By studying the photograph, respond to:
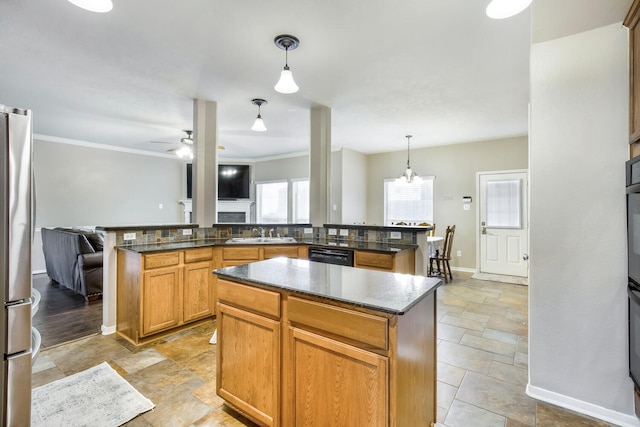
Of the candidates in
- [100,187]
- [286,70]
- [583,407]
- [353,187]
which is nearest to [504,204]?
[353,187]

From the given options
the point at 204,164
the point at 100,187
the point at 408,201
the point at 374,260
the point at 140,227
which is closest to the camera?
the point at 374,260

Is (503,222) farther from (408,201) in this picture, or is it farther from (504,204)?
(408,201)

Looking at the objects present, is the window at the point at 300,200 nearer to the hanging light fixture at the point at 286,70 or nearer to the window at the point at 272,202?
the window at the point at 272,202

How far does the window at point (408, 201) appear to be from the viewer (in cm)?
657

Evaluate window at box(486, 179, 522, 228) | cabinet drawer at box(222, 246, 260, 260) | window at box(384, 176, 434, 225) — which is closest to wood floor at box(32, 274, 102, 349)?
cabinet drawer at box(222, 246, 260, 260)

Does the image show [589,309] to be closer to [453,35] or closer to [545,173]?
[545,173]

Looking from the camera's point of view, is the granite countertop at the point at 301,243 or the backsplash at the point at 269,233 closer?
the granite countertop at the point at 301,243

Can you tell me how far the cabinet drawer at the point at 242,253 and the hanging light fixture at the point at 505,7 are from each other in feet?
9.64

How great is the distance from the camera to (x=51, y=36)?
242 cm

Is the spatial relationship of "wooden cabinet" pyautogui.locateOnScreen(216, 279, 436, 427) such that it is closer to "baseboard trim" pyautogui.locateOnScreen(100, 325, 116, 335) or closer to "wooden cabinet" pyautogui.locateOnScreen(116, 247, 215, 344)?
"wooden cabinet" pyautogui.locateOnScreen(116, 247, 215, 344)

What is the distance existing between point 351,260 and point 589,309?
195 cm

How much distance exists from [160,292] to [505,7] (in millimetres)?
3325

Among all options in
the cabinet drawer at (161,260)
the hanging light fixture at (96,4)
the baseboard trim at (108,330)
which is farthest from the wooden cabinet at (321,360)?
the baseboard trim at (108,330)

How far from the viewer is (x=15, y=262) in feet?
3.27
